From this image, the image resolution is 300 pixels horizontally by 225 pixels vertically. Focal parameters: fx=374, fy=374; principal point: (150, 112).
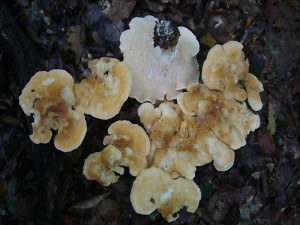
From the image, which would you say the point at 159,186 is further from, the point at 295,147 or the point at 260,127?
the point at 295,147

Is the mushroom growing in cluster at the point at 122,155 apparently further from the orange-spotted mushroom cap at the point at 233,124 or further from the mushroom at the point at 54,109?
the orange-spotted mushroom cap at the point at 233,124

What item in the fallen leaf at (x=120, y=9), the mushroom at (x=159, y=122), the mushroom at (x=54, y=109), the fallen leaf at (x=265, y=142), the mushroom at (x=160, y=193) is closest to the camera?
the mushroom at (x=54, y=109)

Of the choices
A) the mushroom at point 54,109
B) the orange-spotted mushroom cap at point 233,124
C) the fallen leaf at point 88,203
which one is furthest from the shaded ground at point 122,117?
the orange-spotted mushroom cap at point 233,124

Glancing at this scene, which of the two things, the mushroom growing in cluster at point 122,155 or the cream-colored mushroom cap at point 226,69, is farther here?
the cream-colored mushroom cap at point 226,69

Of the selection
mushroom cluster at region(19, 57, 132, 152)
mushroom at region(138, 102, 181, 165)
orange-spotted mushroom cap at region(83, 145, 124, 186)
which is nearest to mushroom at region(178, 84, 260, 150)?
mushroom at region(138, 102, 181, 165)

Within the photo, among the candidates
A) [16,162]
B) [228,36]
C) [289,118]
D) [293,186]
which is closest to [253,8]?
[228,36]
